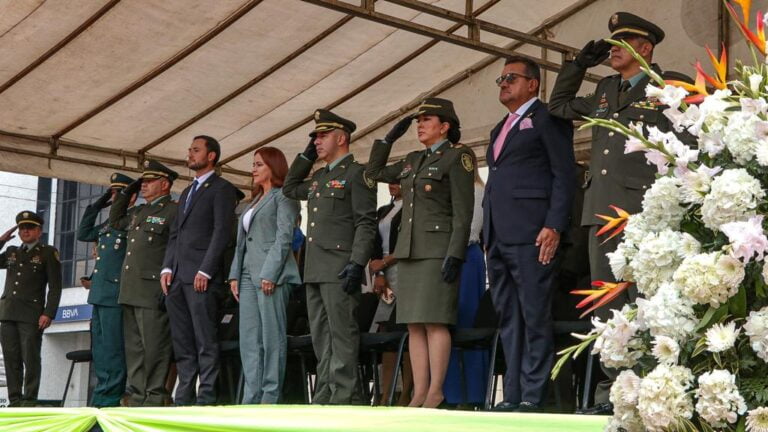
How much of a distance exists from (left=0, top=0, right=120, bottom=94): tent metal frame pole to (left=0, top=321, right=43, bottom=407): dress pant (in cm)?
189

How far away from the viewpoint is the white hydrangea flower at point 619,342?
81.2 inches

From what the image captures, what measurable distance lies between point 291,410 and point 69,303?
19.3 m

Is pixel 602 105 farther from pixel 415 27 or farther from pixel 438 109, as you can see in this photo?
pixel 415 27

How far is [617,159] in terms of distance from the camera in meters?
4.34

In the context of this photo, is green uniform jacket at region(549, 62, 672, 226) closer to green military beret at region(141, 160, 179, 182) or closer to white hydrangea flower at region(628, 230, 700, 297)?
white hydrangea flower at region(628, 230, 700, 297)

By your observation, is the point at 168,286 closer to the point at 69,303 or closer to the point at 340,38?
the point at 340,38

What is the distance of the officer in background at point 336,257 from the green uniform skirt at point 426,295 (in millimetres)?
363

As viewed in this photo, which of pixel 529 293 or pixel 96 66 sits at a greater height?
pixel 96 66

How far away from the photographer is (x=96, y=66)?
7594 millimetres

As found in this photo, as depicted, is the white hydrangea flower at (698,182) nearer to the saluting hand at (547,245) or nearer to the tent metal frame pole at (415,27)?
the saluting hand at (547,245)

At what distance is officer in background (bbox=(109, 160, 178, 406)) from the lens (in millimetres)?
6449

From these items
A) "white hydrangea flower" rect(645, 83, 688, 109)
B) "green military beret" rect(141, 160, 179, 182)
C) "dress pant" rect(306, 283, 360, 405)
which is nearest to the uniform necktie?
"green military beret" rect(141, 160, 179, 182)

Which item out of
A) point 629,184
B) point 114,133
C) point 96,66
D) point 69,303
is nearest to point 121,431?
point 629,184

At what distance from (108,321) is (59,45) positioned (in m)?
1.87
